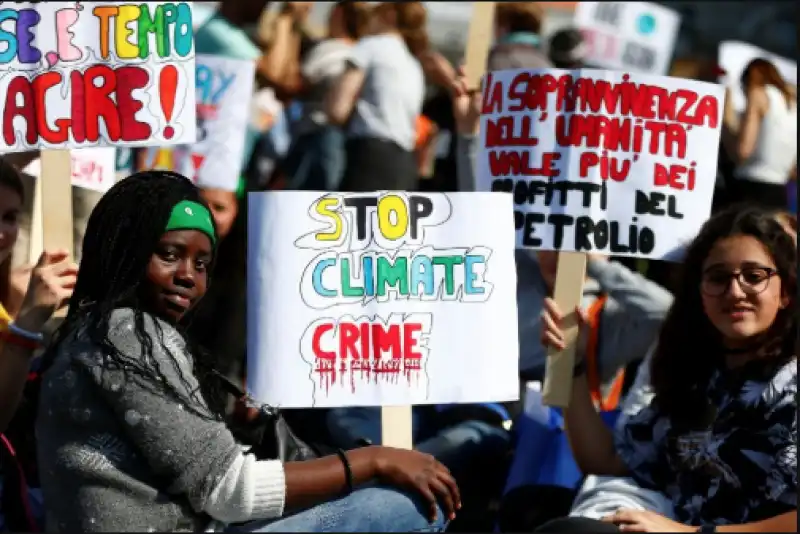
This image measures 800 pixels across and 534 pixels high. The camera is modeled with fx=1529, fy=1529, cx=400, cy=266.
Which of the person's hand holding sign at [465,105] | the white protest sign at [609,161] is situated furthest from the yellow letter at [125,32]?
the person's hand holding sign at [465,105]

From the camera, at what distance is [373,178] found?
6953mm

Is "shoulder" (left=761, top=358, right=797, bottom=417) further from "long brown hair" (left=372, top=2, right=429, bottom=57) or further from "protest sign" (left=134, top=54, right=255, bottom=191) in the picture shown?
"long brown hair" (left=372, top=2, right=429, bottom=57)

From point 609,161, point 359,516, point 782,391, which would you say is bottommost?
point 359,516

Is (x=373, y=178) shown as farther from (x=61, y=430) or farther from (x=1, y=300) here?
(x=61, y=430)

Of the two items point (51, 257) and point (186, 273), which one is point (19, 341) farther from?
point (186, 273)

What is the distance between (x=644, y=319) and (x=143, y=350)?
2.24 metres

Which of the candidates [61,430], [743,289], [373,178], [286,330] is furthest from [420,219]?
[373,178]

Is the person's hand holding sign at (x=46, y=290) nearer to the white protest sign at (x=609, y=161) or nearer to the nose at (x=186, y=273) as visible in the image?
the nose at (x=186, y=273)

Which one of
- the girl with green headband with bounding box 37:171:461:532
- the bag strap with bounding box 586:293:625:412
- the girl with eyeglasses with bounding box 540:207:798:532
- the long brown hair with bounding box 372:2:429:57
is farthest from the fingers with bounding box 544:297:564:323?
the long brown hair with bounding box 372:2:429:57

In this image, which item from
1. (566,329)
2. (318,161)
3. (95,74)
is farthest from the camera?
(318,161)

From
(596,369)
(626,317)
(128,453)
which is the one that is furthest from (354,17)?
(128,453)

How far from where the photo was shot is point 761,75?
26.4ft

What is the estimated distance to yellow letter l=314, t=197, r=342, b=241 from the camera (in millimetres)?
4254

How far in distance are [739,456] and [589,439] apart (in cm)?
59
